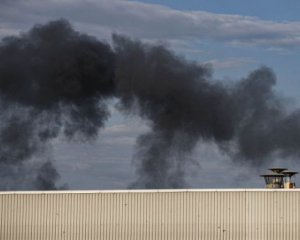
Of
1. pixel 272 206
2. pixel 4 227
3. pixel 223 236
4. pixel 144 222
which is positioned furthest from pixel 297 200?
pixel 4 227

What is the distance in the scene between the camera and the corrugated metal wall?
5575 centimetres

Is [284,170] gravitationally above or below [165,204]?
above

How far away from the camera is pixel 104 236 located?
185 feet

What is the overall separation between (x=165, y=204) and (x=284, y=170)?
11.7 metres

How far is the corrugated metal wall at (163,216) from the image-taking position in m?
55.8

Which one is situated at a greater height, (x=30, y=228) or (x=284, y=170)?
(x=284, y=170)

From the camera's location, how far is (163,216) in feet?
184

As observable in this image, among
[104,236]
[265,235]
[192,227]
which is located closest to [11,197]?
[104,236]

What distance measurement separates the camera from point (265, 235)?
5572cm

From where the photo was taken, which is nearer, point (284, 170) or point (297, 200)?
point (297, 200)

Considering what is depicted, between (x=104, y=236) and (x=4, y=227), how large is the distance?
22.5 ft

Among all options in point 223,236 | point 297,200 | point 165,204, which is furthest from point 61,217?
point 297,200

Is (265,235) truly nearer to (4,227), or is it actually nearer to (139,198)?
(139,198)

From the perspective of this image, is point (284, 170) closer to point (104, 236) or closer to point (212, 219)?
point (212, 219)
